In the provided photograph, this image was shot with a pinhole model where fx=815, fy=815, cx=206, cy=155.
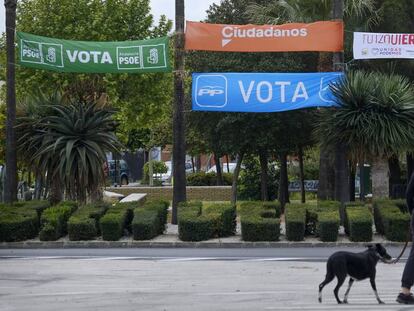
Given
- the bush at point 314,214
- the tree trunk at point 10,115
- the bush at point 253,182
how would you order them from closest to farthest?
the bush at point 314,214, the tree trunk at point 10,115, the bush at point 253,182

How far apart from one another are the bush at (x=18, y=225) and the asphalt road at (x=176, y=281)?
4.49 ft

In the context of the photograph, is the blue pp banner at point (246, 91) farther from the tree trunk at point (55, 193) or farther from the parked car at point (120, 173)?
the parked car at point (120, 173)

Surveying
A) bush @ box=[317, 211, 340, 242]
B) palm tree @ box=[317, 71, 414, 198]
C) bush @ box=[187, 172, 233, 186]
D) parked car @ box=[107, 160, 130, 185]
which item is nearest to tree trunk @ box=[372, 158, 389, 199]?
palm tree @ box=[317, 71, 414, 198]

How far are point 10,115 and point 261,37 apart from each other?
6.80 metres

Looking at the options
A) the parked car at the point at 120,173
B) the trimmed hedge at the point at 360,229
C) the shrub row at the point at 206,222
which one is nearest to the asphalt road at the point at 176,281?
the trimmed hedge at the point at 360,229

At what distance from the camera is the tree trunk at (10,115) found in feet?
69.5

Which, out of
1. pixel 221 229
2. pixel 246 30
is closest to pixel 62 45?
pixel 246 30

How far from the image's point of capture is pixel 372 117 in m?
19.5

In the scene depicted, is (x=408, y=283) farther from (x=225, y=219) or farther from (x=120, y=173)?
(x=120, y=173)

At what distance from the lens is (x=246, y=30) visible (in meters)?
20.9

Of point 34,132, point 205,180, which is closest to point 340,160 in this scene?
point 34,132

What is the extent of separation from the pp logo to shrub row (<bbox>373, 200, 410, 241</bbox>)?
481 centimetres

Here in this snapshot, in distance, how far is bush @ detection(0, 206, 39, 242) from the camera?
17516 millimetres

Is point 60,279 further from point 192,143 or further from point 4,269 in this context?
point 192,143
